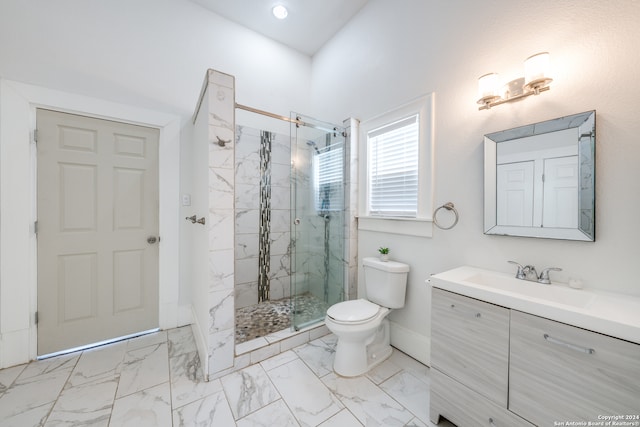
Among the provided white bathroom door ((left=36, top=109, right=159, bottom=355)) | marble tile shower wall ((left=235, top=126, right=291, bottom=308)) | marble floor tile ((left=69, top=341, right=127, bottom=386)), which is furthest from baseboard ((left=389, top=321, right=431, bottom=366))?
white bathroom door ((left=36, top=109, right=159, bottom=355))

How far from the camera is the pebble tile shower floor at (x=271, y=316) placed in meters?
2.20

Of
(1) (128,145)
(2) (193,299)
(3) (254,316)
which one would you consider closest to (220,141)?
(1) (128,145)

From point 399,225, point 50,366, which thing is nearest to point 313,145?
point 399,225

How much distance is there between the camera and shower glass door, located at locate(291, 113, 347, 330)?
2.20 meters

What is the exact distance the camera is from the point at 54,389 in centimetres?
→ 152

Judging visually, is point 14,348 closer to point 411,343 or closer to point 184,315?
point 184,315

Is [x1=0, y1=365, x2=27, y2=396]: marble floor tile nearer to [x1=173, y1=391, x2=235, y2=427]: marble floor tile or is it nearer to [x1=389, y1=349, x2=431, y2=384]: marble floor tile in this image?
[x1=173, y1=391, x2=235, y2=427]: marble floor tile

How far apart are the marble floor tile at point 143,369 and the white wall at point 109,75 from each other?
0.43 m

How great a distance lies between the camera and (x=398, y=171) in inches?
80.0

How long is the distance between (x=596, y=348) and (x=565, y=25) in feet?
5.01

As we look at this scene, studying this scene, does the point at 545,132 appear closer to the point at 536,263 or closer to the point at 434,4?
the point at 536,263

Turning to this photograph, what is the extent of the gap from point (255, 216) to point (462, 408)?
8.13 ft

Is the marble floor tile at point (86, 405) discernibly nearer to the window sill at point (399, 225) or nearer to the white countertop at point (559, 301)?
the white countertop at point (559, 301)

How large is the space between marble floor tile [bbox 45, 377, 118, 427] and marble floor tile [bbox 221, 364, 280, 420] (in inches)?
25.3
